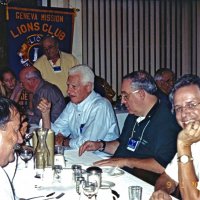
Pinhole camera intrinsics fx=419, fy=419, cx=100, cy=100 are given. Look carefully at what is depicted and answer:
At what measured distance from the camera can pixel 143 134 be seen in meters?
2.99

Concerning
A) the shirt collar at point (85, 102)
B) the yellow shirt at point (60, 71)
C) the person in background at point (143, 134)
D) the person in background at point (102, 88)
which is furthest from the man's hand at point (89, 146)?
the yellow shirt at point (60, 71)

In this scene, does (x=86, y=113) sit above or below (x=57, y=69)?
below

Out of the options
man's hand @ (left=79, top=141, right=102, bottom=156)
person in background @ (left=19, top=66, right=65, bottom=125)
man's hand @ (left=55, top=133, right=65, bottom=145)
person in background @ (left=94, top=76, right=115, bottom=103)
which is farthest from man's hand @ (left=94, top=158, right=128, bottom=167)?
person in background @ (left=94, top=76, right=115, bottom=103)

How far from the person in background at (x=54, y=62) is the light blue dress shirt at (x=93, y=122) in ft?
11.1

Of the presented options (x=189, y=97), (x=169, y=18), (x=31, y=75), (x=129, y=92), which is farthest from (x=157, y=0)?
(x=189, y=97)

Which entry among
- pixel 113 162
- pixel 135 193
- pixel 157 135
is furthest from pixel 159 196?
pixel 157 135

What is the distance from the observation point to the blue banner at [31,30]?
707 centimetres

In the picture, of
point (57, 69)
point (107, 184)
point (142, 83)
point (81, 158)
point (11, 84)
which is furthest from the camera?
point (57, 69)

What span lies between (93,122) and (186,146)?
1.70 meters

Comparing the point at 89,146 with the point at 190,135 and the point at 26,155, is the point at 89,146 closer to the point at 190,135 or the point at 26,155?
the point at 26,155

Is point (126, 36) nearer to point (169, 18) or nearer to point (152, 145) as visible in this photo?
point (169, 18)

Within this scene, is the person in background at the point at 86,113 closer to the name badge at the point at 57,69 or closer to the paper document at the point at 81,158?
the paper document at the point at 81,158

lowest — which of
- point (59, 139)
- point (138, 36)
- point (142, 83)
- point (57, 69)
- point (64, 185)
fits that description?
point (59, 139)

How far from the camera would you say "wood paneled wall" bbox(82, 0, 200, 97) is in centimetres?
771
